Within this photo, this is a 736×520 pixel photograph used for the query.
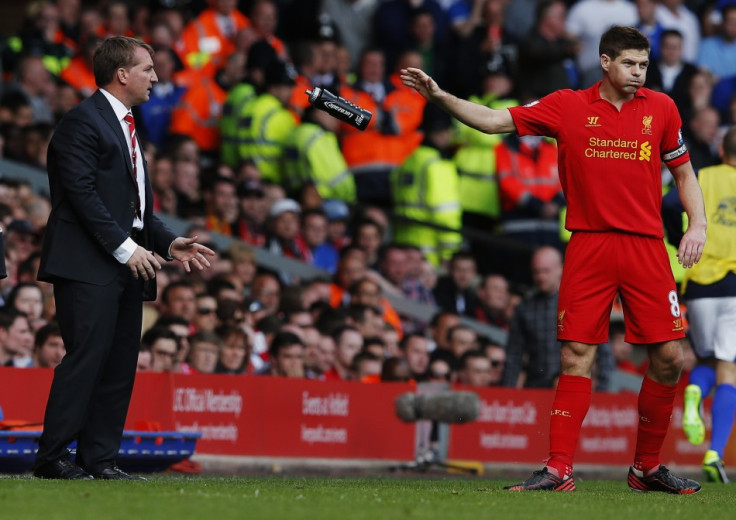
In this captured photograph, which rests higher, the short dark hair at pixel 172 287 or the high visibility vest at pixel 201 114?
the high visibility vest at pixel 201 114

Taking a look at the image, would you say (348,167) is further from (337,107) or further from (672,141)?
(672,141)

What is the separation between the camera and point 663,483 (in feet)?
30.8

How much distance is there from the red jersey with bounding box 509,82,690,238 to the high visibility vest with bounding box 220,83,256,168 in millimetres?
8374

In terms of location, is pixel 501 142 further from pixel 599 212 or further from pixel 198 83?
pixel 599 212

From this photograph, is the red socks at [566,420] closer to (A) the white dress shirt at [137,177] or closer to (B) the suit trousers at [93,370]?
(B) the suit trousers at [93,370]

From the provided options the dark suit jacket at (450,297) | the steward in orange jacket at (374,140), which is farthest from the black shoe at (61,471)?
the steward in orange jacket at (374,140)

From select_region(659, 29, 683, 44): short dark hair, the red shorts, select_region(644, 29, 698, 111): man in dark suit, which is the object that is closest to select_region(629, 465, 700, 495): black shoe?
the red shorts

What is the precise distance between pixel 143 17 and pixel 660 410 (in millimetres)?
10614

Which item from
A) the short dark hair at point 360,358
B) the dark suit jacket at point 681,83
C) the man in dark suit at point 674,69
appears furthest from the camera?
the man in dark suit at point 674,69

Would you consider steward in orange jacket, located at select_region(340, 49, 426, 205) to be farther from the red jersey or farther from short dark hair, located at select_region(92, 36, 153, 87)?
short dark hair, located at select_region(92, 36, 153, 87)

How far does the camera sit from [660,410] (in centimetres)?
936

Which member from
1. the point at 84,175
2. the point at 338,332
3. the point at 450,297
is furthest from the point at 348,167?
the point at 84,175

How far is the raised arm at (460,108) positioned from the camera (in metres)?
8.94

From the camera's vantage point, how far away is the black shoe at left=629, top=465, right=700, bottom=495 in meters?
9.37
